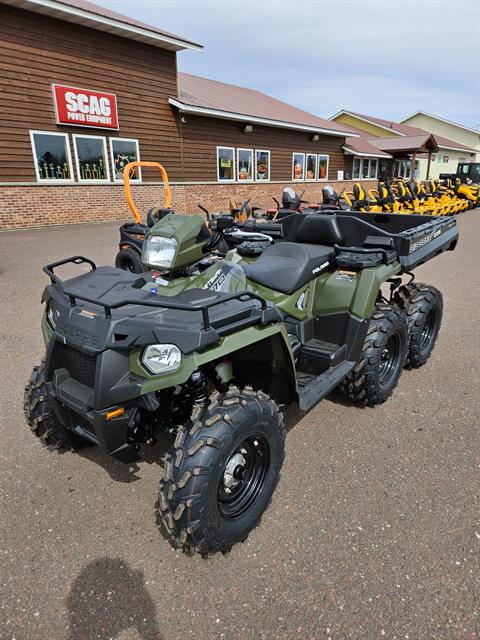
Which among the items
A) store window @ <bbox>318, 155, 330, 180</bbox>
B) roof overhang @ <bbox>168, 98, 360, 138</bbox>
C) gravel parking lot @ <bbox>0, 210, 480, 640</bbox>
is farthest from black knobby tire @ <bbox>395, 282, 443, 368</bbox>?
store window @ <bbox>318, 155, 330, 180</bbox>

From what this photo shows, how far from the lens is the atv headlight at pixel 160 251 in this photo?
3.17 metres

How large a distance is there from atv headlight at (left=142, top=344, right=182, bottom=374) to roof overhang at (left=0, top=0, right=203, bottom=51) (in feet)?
41.1

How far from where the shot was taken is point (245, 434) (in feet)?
6.57

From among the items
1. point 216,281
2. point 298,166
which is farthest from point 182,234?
point 298,166

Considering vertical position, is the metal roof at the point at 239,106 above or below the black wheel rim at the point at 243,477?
above

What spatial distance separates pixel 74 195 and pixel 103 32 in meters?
4.79

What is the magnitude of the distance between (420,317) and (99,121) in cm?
1226

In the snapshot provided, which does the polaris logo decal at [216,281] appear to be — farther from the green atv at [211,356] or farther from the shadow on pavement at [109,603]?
the shadow on pavement at [109,603]

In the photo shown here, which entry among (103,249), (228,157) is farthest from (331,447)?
(228,157)

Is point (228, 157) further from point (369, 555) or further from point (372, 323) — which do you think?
point (369, 555)

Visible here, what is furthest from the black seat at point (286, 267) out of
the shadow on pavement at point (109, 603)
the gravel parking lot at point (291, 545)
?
the shadow on pavement at point (109, 603)

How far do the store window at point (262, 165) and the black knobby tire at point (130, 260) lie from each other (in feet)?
42.8

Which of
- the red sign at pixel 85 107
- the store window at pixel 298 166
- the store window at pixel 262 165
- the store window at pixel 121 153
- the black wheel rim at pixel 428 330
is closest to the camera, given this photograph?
the black wheel rim at pixel 428 330

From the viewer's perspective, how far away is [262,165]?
62.0ft
